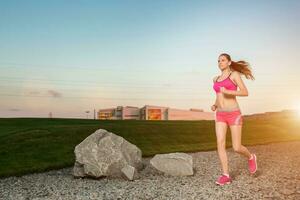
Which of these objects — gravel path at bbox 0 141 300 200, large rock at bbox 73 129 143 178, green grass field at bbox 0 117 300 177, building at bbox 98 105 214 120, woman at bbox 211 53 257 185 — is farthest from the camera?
building at bbox 98 105 214 120

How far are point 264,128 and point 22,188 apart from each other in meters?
25.3

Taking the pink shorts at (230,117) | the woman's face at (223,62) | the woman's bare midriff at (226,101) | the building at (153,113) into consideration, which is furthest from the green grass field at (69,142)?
the building at (153,113)

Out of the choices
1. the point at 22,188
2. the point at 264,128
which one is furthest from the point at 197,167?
the point at 264,128

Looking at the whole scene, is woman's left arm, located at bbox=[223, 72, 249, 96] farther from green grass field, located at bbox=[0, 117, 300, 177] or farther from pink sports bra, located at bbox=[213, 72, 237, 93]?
green grass field, located at bbox=[0, 117, 300, 177]

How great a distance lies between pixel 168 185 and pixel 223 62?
3730 mm

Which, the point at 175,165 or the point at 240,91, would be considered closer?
the point at 240,91

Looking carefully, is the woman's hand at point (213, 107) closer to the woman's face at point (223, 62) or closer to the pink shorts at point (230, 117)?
the pink shorts at point (230, 117)

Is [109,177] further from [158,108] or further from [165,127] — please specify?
[158,108]

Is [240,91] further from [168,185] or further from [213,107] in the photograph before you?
[168,185]

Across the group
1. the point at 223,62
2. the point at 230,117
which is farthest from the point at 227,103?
the point at 223,62

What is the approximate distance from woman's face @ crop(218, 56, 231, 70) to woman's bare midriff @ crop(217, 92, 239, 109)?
696mm

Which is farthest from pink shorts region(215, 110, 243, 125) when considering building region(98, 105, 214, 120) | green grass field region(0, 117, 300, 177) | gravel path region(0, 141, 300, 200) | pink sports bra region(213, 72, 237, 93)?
building region(98, 105, 214, 120)

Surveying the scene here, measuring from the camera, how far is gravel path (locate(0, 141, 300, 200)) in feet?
34.1

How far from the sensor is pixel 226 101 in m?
10.6
